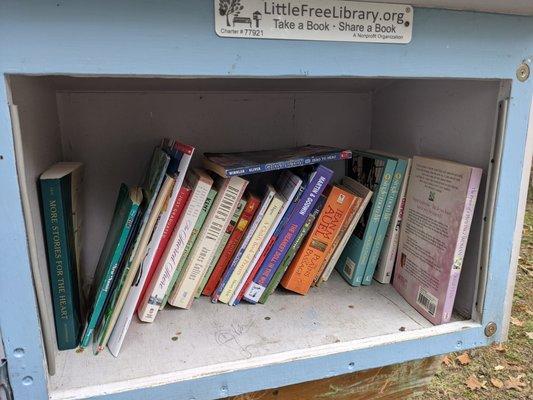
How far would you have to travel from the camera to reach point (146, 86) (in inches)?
34.1

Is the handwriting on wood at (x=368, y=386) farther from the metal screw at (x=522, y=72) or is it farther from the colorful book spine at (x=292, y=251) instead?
the metal screw at (x=522, y=72)

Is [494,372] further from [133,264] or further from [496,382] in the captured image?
[133,264]

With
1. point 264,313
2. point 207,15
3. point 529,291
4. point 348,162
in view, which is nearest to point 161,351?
point 264,313

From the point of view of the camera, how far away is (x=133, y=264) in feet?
2.18

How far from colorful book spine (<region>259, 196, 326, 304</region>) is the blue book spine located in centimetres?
9

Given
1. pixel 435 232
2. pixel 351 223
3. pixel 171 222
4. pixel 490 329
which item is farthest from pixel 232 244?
pixel 490 329

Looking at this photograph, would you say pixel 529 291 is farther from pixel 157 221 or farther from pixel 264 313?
pixel 157 221

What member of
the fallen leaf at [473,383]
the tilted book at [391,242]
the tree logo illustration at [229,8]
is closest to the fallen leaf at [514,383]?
the fallen leaf at [473,383]

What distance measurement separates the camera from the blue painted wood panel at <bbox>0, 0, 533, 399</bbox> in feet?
1.47

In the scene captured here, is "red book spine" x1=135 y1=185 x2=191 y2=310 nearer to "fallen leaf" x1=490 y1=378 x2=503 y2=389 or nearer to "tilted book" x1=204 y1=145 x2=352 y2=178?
"tilted book" x1=204 y1=145 x2=352 y2=178

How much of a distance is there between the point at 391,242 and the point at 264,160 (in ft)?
1.05

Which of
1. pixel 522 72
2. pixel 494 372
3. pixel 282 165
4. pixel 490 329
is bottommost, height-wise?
pixel 494 372

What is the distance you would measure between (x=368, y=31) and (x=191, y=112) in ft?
1.68

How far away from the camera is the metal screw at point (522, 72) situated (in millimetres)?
612
